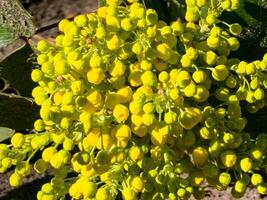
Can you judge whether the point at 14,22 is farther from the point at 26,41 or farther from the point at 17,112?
the point at 17,112

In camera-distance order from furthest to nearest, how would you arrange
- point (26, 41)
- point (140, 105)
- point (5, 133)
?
point (5, 133) → point (26, 41) → point (140, 105)

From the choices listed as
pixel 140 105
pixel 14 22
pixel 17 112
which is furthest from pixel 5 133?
pixel 140 105

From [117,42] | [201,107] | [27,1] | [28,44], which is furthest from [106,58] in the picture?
[27,1]


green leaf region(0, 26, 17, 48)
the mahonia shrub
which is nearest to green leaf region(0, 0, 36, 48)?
green leaf region(0, 26, 17, 48)

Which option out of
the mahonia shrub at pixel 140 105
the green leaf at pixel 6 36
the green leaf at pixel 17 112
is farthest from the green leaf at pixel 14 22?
the mahonia shrub at pixel 140 105

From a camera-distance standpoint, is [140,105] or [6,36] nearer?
[140,105]

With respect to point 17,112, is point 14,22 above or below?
above

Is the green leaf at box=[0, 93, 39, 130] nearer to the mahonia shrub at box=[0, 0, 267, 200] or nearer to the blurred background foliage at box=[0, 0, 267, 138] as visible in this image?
the blurred background foliage at box=[0, 0, 267, 138]
